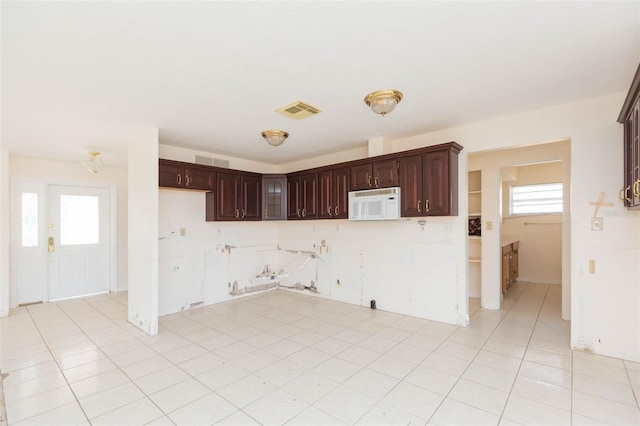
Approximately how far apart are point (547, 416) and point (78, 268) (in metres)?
7.08

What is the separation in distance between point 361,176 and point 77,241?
5.41m

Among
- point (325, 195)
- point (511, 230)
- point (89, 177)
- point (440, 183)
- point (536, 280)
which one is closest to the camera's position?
point (440, 183)

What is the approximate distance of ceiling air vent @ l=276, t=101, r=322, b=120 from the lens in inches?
123

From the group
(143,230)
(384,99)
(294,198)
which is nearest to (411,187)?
→ (384,99)

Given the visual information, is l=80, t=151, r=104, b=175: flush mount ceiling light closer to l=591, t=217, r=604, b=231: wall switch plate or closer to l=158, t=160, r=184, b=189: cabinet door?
l=158, t=160, r=184, b=189: cabinet door

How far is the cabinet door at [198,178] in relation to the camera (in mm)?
4473

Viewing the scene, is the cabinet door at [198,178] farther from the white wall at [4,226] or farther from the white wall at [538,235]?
the white wall at [538,235]

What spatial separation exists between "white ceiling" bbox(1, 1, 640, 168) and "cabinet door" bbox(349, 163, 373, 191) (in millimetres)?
797

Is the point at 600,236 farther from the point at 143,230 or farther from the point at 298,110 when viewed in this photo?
the point at 143,230

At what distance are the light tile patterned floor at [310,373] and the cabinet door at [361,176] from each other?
1890 mm

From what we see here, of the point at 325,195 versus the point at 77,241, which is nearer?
the point at 325,195

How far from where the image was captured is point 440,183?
12.2ft

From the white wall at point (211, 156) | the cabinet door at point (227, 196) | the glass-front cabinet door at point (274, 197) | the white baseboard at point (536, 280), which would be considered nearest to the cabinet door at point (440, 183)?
the glass-front cabinet door at point (274, 197)

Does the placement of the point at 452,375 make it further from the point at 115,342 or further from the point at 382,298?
the point at 115,342
